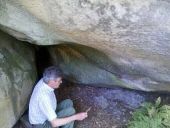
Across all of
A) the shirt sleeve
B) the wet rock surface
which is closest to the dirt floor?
the wet rock surface

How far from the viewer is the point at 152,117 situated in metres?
5.19

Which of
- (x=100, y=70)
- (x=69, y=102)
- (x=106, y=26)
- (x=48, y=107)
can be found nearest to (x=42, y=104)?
(x=48, y=107)

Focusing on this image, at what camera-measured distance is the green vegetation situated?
5098 mm

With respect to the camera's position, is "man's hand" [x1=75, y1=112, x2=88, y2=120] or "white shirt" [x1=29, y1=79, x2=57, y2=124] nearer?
"white shirt" [x1=29, y1=79, x2=57, y2=124]

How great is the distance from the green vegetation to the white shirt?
104 cm

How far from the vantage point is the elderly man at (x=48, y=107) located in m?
5.02

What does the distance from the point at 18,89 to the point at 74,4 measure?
1850mm

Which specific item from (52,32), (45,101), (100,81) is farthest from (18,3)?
(100,81)

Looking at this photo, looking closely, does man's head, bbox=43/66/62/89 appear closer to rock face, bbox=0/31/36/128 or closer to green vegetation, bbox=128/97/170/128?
rock face, bbox=0/31/36/128

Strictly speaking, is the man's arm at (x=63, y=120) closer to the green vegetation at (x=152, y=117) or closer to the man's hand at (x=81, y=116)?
the man's hand at (x=81, y=116)

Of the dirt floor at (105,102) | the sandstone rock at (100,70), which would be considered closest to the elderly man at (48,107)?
the dirt floor at (105,102)

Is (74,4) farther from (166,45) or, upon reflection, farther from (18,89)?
(18,89)

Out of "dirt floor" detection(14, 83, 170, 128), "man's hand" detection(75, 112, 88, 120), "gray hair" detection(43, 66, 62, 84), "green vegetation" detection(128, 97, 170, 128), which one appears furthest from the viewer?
"dirt floor" detection(14, 83, 170, 128)

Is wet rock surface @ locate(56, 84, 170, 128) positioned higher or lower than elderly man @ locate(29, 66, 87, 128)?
lower
